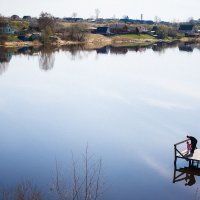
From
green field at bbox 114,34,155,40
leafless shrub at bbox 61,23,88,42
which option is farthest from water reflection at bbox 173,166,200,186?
green field at bbox 114,34,155,40

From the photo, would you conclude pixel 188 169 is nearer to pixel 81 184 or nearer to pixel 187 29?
pixel 81 184

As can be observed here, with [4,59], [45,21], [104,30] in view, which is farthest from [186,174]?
[104,30]

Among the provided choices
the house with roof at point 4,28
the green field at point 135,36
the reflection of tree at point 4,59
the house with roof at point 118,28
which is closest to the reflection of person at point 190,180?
the reflection of tree at point 4,59

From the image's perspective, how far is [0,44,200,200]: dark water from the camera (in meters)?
22.0

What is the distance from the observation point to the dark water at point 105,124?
72.2 feet

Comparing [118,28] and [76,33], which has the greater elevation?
→ [118,28]

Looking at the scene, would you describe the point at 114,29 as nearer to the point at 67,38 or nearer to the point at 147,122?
the point at 67,38

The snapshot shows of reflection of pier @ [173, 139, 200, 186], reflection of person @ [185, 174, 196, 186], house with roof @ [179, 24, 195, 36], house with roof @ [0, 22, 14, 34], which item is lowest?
reflection of person @ [185, 174, 196, 186]

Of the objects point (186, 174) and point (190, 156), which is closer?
point (186, 174)

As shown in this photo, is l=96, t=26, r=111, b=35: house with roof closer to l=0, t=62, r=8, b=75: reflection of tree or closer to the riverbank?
the riverbank

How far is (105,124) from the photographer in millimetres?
32375

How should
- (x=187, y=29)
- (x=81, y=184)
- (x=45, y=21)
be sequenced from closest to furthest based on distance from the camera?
(x=81, y=184) → (x=45, y=21) → (x=187, y=29)

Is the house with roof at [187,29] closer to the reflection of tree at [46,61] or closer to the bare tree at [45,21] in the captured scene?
the bare tree at [45,21]

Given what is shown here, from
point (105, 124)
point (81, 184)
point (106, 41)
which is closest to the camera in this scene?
point (81, 184)
